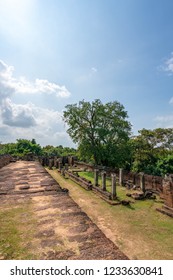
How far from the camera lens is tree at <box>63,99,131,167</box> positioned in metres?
24.6

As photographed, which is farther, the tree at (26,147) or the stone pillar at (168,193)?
the tree at (26,147)

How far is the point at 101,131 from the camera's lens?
80.6ft

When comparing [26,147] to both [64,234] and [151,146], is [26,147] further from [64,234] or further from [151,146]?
[64,234]

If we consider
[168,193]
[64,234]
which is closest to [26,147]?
[168,193]

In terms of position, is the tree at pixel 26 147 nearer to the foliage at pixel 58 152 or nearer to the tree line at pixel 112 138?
the foliage at pixel 58 152

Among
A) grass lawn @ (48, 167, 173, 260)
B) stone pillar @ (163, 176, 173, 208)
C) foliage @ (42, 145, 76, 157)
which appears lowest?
grass lawn @ (48, 167, 173, 260)

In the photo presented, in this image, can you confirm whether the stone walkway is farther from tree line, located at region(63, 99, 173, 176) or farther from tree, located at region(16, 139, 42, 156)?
tree, located at region(16, 139, 42, 156)

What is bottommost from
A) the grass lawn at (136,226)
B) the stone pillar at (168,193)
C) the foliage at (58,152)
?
the grass lawn at (136,226)

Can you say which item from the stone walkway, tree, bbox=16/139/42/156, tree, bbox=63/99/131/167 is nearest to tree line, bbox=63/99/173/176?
tree, bbox=63/99/131/167

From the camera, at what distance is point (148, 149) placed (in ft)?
85.1

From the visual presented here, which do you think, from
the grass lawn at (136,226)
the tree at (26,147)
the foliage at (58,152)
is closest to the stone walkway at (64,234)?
the grass lawn at (136,226)

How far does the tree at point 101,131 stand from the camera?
24.6 meters

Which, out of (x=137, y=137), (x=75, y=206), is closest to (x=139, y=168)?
(x=137, y=137)
